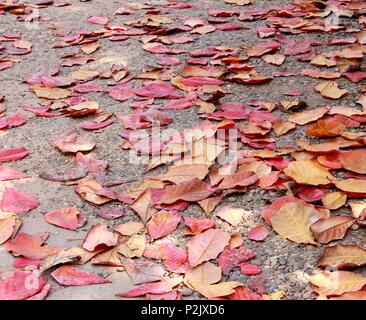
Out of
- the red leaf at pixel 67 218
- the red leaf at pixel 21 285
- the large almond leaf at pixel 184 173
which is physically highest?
the large almond leaf at pixel 184 173

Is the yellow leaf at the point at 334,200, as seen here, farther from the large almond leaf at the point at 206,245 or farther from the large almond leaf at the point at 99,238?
the large almond leaf at the point at 99,238

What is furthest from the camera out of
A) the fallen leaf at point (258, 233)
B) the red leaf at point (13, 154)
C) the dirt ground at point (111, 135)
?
the red leaf at point (13, 154)

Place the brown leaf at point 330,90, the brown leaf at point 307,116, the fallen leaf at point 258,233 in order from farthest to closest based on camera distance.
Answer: the brown leaf at point 330,90 → the brown leaf at point 307,116 → the fallen leaf at point 258,233

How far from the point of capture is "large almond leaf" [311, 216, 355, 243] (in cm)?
160

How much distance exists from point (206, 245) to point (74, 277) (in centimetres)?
37

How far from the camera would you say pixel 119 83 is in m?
2.68

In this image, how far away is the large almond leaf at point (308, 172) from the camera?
1812mm

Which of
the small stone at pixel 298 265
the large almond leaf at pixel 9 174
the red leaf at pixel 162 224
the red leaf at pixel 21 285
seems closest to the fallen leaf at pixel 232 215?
the red leaf at pixel 162 224

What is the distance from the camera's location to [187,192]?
1817 mm

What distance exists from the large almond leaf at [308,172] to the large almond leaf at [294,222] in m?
0.14

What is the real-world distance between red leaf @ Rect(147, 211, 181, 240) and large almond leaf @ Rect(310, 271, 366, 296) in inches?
17.3

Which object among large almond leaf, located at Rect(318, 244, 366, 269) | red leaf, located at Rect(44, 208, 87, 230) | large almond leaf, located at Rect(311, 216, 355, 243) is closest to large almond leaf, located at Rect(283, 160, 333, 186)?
large almond leaf, located at Rect(311, 216, 355, 243)
